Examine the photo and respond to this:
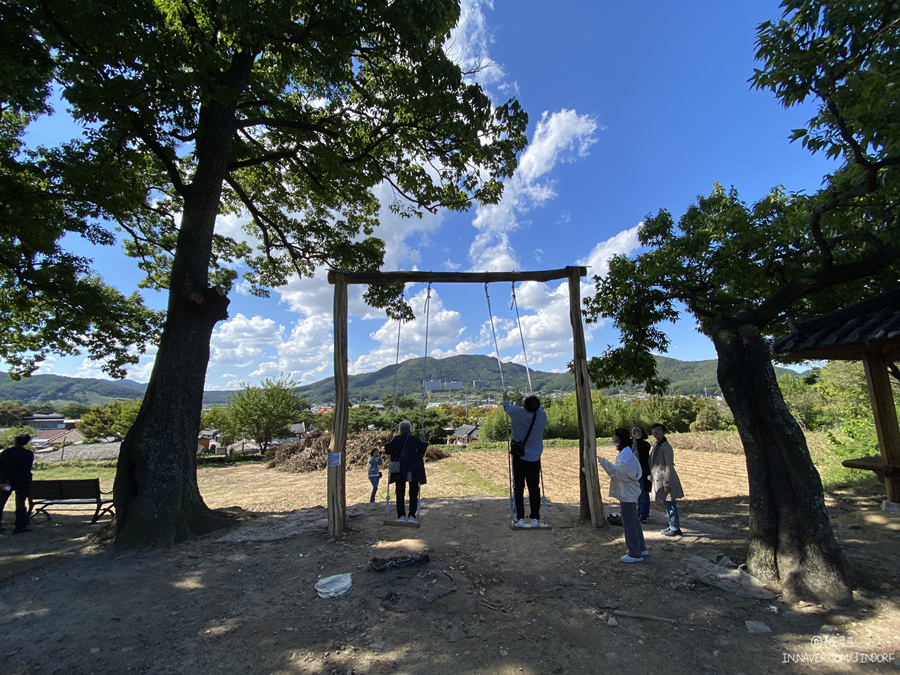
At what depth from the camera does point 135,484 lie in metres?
6.39

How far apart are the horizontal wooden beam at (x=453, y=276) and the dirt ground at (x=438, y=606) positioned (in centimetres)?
427

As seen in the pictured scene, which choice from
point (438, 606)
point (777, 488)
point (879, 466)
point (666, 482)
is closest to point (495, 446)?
point (879, 466)

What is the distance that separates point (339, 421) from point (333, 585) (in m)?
2.61

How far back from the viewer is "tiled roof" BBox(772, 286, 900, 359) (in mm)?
5421

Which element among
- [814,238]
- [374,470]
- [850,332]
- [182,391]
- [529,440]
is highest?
[814,238]

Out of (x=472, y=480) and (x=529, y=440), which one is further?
(x=472, y=480)

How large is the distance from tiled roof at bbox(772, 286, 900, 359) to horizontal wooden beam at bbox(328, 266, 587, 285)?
11.2ft

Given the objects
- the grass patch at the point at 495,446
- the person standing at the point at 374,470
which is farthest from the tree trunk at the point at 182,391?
the grass patch at the point at 495,446

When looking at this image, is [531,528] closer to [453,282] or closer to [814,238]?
[453,282]

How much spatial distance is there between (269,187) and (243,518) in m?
9.21

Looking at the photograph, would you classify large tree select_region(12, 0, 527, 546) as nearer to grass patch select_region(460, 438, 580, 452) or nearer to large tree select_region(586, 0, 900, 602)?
large tree select_region(586, 0, 900, 602)

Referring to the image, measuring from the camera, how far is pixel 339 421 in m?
6.66

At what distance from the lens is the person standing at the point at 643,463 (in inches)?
261

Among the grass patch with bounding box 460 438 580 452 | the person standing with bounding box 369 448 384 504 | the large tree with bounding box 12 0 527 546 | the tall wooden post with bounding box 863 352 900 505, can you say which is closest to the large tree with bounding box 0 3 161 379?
the large tree with bounding box 12 0 527 546
